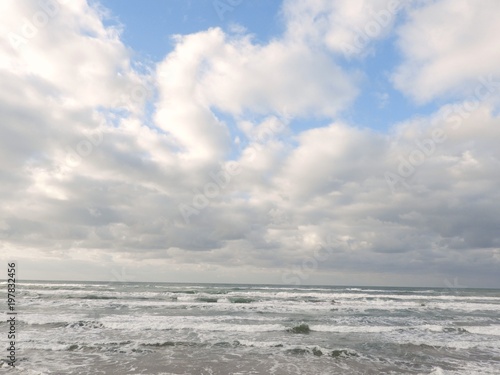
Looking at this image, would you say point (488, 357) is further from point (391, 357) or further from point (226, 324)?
point (226, 324)

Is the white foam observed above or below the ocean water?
below

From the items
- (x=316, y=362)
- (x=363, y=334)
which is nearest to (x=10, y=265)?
(x=316, y=362)

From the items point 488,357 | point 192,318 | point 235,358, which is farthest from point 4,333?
point 488,357

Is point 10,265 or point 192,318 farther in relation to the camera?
point 192,318

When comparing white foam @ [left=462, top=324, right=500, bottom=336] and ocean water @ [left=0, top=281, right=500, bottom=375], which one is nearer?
ocean water @ [left=0, top=281, right=500, bottom=375]

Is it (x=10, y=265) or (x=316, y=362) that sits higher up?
(x=10, y=265)

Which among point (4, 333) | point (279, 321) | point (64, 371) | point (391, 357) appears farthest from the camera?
point (279, 321)

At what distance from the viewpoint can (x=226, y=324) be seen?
22.8 meters

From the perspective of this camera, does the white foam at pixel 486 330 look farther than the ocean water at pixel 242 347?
Yes

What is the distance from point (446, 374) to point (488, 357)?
461 cm

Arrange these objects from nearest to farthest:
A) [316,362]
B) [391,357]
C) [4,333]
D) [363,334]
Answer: [316,362] < [391,357] < [4,333] < [363,334]

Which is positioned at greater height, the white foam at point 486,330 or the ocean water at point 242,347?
the ocean water at point 242,347

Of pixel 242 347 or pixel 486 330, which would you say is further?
pixel 486 330

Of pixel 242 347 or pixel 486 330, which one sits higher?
pixel 242 347
